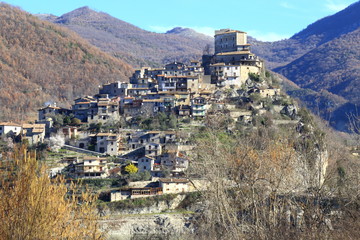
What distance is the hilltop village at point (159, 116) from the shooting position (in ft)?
111

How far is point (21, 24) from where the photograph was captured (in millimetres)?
105375

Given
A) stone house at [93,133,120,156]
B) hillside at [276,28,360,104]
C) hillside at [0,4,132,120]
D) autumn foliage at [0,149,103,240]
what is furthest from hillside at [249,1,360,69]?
autumn foliage at [0,149,103,240]

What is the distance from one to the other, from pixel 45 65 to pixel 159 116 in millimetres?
62072

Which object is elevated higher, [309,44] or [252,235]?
[309,44]

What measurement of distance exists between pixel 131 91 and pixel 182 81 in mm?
5052

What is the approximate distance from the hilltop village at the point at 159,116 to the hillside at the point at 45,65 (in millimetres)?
35983

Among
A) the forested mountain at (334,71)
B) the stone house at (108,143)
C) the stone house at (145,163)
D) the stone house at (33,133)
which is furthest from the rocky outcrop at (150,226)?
the forested mountain at (334,71)

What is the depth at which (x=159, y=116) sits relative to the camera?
40.2 metres

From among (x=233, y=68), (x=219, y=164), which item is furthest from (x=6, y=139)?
(x=219, y=164)

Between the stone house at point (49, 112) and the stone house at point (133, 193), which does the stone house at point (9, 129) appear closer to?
the stone house at point (49, 112)

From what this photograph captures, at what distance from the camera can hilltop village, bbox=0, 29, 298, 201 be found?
3375 centimetres

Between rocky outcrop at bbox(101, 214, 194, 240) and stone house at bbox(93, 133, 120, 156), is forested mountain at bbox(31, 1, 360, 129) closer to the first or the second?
stone house at bbox(93, 133, 120, 156)

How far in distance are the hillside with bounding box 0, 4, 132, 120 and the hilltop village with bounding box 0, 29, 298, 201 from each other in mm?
35983

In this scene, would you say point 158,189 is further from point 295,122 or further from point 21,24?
point 21,24
